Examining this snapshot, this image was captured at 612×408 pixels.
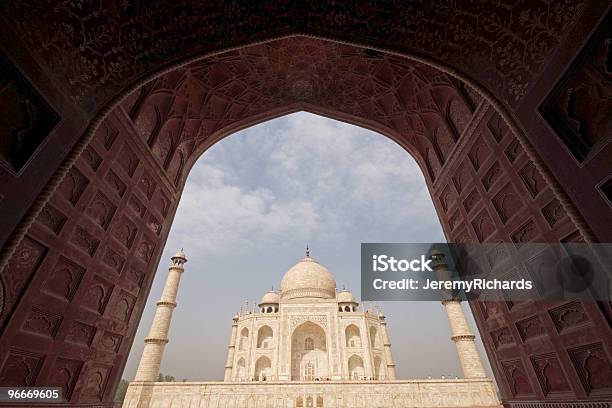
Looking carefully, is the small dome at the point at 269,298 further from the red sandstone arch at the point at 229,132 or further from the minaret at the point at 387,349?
the red sandstone arch at the point at 229,132

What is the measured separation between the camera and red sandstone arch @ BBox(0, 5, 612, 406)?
3344 millimetres

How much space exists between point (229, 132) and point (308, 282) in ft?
79.2

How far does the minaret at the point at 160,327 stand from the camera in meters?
17.5

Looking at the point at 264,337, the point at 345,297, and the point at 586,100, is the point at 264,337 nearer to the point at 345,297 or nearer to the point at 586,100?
the point at 345,297

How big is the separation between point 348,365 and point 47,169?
26.1 metres

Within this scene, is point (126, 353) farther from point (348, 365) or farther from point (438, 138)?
point (348, 365)

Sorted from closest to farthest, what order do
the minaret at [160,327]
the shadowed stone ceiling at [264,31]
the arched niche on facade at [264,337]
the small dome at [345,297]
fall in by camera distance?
1. the shadowed stone ceiling at [264,31]
2. the minaret at [160,327]
3. the arched niche on facade at [264,337]
4. the small dome at [345,297]

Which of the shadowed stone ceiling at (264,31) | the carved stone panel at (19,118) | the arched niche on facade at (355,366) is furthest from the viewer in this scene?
the arched niche on facade at (355,366)

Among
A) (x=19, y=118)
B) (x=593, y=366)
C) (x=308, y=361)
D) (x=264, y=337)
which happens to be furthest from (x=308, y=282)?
(x=19, y=118)

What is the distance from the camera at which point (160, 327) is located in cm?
1967

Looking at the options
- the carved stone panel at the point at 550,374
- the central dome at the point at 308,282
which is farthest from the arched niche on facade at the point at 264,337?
the carved stone panel at the point at 550,374

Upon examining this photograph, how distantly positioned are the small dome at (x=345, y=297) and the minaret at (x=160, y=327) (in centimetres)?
1489

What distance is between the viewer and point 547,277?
4.02 metres

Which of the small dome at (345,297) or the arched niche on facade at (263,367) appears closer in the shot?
the arched niche on facade at (263,367)
